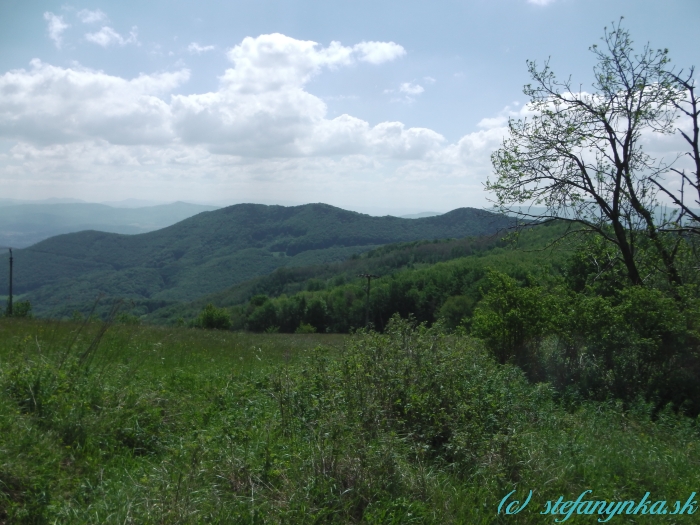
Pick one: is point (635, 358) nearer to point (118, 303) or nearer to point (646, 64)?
point (646, 64)

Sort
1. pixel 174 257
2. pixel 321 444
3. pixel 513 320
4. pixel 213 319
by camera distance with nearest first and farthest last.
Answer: pixel 321 444 → pixel 513 320 → pixel 213 319 → pixel 174 257

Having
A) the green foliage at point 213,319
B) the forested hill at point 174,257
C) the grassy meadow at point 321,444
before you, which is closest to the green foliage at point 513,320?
the grassy meadow at point 321,444

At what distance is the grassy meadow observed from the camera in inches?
143

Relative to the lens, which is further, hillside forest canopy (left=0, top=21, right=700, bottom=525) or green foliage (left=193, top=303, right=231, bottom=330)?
green foliage (left=193, top=303, right=231, bottom=330)

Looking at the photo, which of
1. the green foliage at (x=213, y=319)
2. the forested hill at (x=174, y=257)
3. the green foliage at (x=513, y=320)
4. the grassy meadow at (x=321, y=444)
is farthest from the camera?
the forested hill at (x=174, y=257)

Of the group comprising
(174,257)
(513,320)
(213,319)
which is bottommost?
(213,319)

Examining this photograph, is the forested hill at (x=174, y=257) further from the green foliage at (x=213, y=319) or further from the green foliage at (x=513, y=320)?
the green foliage at (x=513, y=320)

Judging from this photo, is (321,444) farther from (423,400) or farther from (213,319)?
(213,319)

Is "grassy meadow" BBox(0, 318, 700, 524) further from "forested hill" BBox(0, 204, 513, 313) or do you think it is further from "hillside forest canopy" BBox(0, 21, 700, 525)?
"forested hill" BBox(0, 204, 513, 313)

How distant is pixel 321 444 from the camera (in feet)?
13.5

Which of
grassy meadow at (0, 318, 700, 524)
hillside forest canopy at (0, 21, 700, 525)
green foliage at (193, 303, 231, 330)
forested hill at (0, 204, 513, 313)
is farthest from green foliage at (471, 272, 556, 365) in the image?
forested hill at (0, 204, 513, 313)

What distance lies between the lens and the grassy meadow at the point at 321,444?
363cm

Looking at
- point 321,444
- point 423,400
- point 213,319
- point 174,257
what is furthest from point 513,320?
point 174,257

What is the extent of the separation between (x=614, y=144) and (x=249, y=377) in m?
9.05
